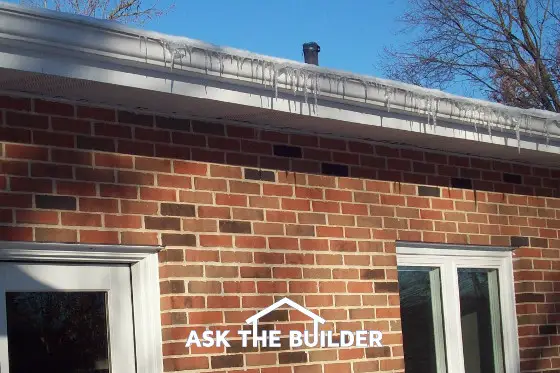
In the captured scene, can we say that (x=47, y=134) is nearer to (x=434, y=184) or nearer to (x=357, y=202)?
(x=357, y=202)

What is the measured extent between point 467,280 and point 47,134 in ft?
11.1

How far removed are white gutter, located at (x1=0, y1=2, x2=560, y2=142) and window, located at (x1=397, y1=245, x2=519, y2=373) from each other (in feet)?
3.17

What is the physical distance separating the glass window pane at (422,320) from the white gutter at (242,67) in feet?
3.56

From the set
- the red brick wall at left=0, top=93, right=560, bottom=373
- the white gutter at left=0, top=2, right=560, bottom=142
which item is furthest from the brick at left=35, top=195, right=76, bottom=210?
the white gutter at left=0, top=2, right=560, bottom=142

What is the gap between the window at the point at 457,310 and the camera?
6.32 m

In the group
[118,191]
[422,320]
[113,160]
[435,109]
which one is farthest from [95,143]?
[422,320]

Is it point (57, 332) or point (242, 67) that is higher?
point (242, 67)

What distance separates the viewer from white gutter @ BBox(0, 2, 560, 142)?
13.6ft

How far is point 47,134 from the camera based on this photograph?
4.61 m

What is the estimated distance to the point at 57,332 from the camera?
459 centimetres

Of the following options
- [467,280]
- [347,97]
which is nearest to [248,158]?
[347,97]

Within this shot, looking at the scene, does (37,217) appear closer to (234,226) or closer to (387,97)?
(234,226)

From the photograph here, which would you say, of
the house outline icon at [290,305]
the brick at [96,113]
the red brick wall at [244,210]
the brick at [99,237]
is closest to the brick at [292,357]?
the red brick wall at [244,210]

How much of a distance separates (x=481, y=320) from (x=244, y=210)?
2349 millimetres
